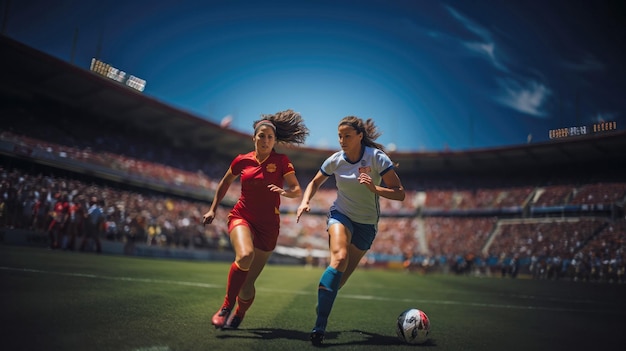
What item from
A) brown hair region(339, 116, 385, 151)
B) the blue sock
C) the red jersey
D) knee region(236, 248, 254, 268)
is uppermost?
brown hair region(339, 116, 385, 151)

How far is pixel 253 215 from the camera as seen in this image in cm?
466

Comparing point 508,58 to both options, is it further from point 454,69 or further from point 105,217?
point 105,217

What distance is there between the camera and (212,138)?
138 ft

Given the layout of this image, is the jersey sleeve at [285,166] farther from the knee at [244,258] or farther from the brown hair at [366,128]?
the knee at [244,258]

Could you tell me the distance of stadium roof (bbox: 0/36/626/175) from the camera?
22016mm

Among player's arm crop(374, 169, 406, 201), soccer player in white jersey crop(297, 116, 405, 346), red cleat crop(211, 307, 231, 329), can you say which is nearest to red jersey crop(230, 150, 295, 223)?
soccer player in white jersey crop(297, 116, 405, 346)

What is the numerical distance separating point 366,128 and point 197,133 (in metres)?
37.8

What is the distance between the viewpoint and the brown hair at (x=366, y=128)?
4.82 m

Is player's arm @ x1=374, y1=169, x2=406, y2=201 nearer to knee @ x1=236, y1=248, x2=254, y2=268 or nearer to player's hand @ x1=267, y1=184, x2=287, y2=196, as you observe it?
player's hand @ x1=267, y1=184, x2=287, y2=196

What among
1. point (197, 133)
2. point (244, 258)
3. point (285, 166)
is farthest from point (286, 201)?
point (244, 258)

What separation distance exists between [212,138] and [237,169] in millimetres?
38655

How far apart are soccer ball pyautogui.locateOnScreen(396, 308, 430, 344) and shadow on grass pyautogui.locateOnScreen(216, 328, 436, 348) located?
7 centimetres

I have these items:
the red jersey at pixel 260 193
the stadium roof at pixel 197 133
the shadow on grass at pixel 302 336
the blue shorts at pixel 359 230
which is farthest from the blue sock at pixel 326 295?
the stadium roof at pixel 197 133

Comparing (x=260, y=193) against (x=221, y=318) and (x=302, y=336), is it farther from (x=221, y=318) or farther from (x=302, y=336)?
(x=302, y=336)
